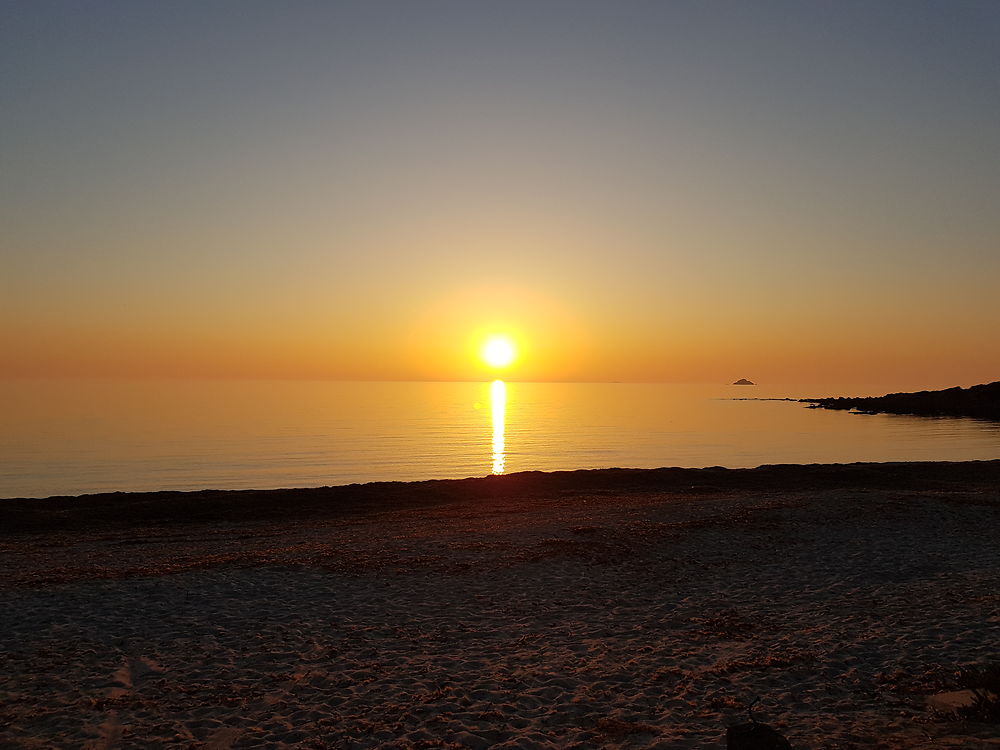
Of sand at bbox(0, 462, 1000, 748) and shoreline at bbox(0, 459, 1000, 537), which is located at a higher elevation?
sand at bbox(0, 462, 1000, 748)

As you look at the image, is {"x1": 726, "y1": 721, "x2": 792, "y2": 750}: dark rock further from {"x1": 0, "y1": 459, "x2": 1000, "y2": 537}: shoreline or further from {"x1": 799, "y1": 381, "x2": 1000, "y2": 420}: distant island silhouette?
{"x1": 799, "y1": 381, "x2": 1000, "y2": 420}: distant island silhouette

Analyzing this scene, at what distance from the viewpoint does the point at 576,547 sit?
1973cm

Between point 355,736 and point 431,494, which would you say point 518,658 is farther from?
A: point 431,494

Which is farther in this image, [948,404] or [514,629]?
[948,404]

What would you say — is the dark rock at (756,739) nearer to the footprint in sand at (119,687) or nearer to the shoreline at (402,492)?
the footprint in sand at (119,687)

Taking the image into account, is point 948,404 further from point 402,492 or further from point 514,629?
point 514,629

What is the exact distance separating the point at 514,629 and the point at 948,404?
154m

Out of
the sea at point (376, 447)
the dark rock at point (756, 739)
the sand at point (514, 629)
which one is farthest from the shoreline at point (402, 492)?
the dark rock at point (756, 739)

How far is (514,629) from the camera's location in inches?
518

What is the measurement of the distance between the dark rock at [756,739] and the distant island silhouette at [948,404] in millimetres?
129291

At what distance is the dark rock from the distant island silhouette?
5090 inches

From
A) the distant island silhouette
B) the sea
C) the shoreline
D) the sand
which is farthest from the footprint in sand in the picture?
the distant island silhouette

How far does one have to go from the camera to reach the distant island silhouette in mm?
121887

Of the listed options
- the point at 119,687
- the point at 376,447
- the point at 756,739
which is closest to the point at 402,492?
the point at 119,687
